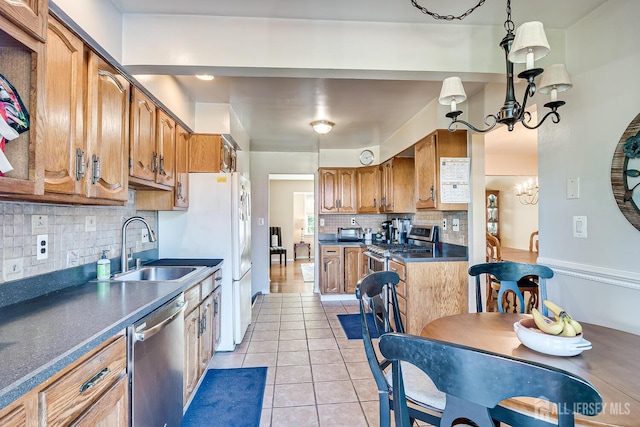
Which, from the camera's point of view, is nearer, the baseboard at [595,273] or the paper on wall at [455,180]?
the baseboard at [595,273]

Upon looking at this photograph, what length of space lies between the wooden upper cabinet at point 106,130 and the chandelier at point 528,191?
690 cm

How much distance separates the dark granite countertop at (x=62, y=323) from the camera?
0.86 metres

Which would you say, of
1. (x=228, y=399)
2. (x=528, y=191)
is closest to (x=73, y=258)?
(x=228, y=399)

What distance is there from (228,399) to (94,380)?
4.47 feet

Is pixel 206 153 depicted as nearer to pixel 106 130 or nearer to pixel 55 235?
pixel 106 130

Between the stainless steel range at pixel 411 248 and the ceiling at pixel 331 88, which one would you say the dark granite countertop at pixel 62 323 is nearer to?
the ceiling at pixel 331 88

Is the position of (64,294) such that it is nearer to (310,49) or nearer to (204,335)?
(204,335)

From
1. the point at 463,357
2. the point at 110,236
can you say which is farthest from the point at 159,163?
the point at 463,357

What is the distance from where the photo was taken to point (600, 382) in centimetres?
98

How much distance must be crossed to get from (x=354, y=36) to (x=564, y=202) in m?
1.67

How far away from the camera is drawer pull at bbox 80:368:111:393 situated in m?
1.05

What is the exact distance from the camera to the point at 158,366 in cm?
159

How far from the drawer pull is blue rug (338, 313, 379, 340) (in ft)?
8.15

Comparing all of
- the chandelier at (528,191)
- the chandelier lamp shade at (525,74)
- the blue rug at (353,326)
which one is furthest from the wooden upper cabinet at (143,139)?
the chandelier at (528,191)
